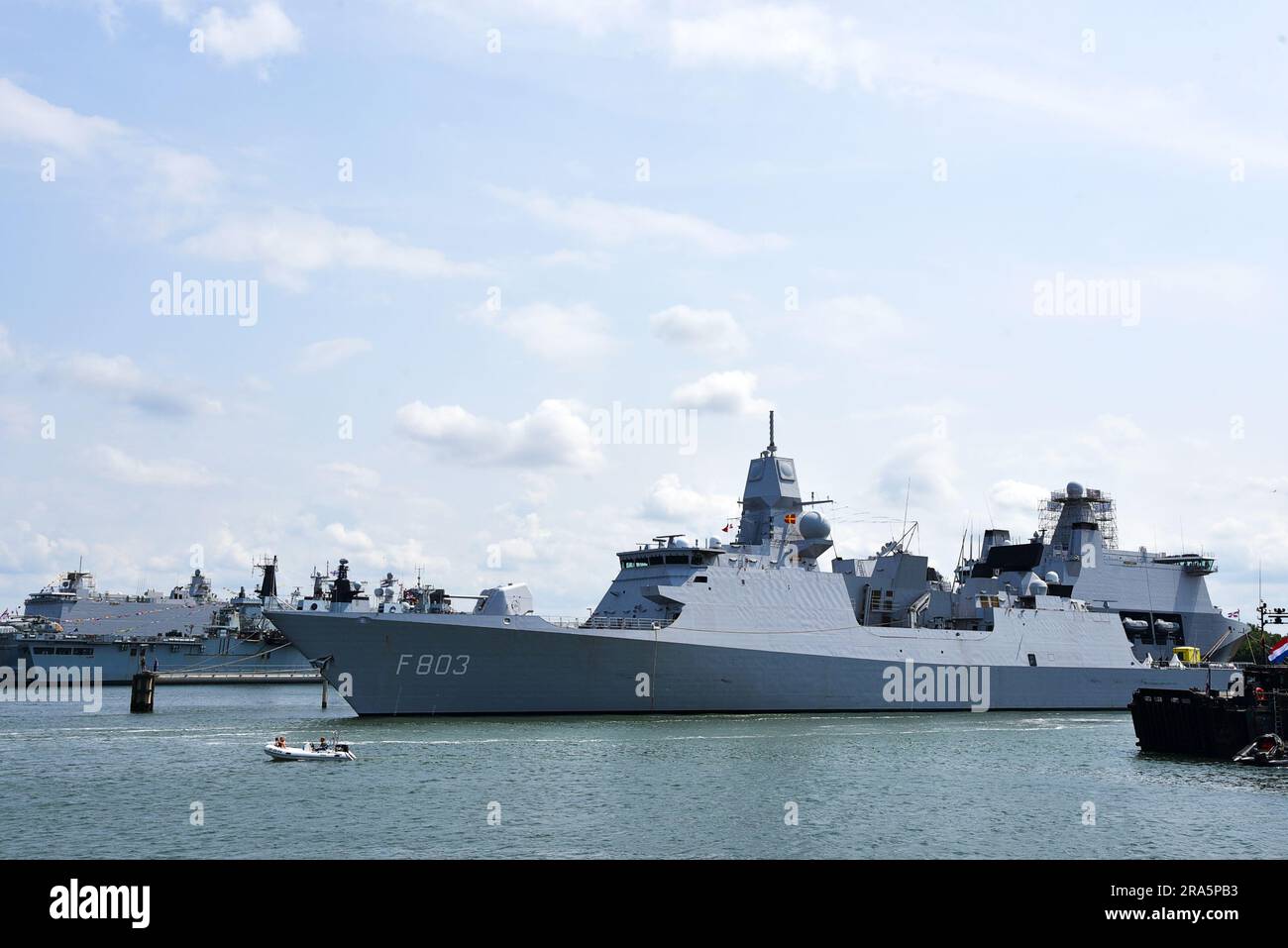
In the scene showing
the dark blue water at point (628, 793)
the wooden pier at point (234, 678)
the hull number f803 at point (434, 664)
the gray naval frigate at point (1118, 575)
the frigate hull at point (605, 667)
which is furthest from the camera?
the wooden pier at point (234, 678)

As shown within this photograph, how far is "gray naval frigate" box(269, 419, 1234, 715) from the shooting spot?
29.4 m

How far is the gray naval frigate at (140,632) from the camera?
69500 mm

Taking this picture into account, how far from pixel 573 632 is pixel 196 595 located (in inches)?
2463

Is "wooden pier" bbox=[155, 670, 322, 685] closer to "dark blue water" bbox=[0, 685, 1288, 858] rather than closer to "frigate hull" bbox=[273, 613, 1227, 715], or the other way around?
"dark blue water" bbox=[0, 685, 1288, 858]

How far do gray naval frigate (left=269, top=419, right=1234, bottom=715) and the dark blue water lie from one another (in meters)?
1.07

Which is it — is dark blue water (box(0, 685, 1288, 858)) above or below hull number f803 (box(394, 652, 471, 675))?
below

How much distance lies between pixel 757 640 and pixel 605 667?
16.9ft

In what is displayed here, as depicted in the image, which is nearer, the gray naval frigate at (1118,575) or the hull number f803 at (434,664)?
the hull number f803 at (434,664)

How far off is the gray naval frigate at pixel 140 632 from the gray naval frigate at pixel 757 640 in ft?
136

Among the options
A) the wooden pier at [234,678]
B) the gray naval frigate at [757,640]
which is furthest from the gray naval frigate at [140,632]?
the gray naval frigate at [757,640]

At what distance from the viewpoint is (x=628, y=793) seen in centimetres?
1998

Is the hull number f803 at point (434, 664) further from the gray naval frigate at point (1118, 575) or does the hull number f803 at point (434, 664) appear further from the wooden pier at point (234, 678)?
the wooden pier at point (234, 678)

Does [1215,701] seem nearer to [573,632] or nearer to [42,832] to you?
[573,632]

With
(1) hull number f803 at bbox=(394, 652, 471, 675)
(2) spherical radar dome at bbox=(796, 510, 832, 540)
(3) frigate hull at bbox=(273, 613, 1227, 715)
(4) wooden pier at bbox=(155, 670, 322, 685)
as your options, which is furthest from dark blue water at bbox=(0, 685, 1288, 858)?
(4) wooden pier at bbox=(155, 670, 322, 685)
